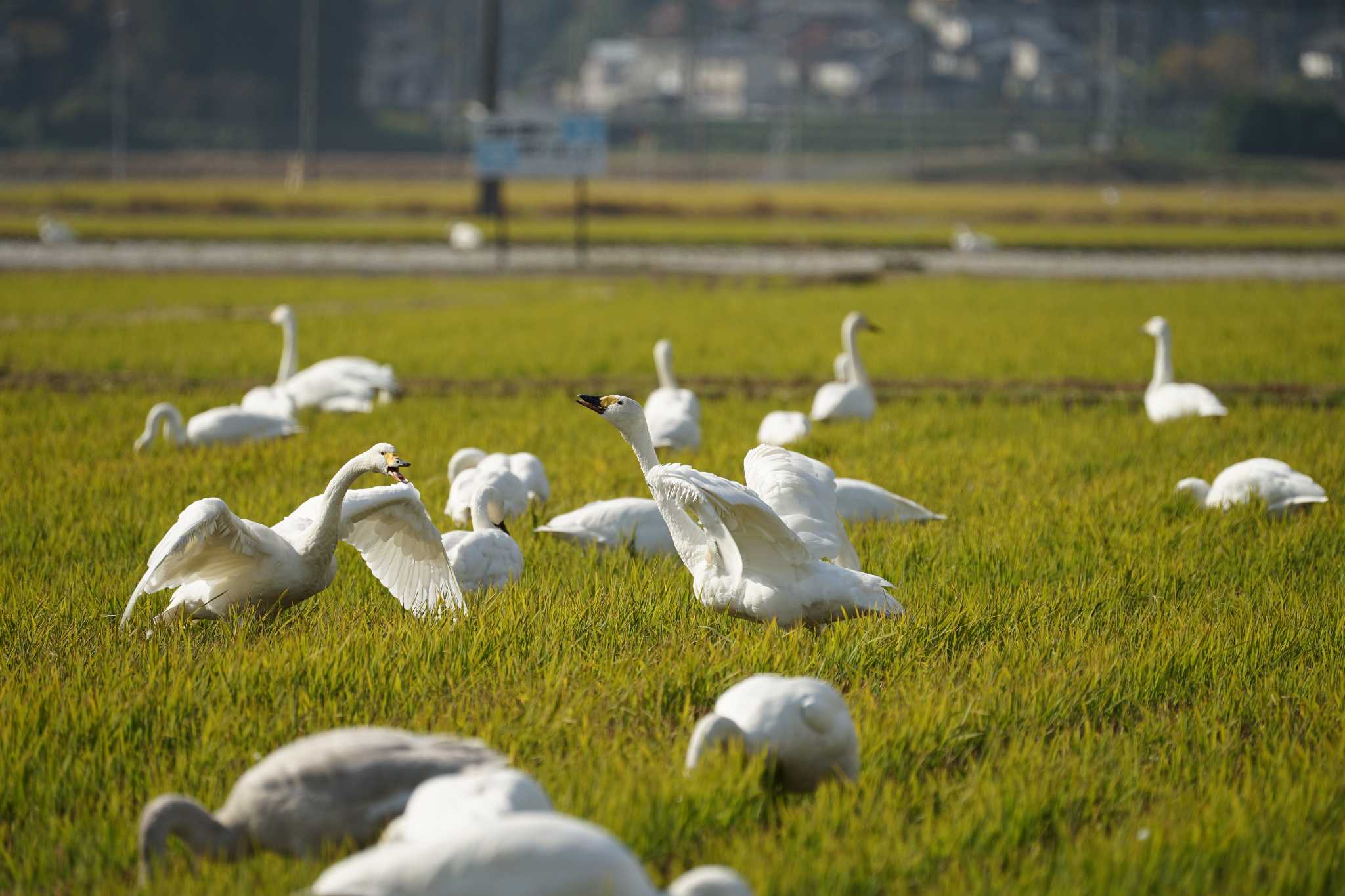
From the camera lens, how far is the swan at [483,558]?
666 centimetres

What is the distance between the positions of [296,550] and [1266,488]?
5.11 m

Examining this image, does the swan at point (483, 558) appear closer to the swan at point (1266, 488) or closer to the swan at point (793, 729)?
the swan at point (793, 729)

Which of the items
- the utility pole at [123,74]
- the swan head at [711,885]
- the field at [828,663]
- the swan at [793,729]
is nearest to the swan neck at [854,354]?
the field at [828,663]

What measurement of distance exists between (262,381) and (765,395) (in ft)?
15.9

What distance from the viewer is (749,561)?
572 cm

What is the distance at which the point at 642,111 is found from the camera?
327 ft

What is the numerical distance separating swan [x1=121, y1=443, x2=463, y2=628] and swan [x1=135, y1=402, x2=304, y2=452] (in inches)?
174

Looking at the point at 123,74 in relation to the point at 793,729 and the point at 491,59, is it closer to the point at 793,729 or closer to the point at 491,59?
the point at 491,59

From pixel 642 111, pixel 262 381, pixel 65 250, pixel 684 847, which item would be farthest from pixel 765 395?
pixel 642 111

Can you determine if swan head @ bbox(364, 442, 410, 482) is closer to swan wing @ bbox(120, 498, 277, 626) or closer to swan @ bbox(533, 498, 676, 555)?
swan wing @ bbox(120, 498, 277, 626)

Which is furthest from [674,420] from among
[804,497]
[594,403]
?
[594,403]

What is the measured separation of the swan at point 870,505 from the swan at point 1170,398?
448 cm

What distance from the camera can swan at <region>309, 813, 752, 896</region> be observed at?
303 cm

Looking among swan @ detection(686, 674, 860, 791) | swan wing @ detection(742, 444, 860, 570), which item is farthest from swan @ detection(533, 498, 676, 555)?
swan @ detection(686, 674, 860, 791)
